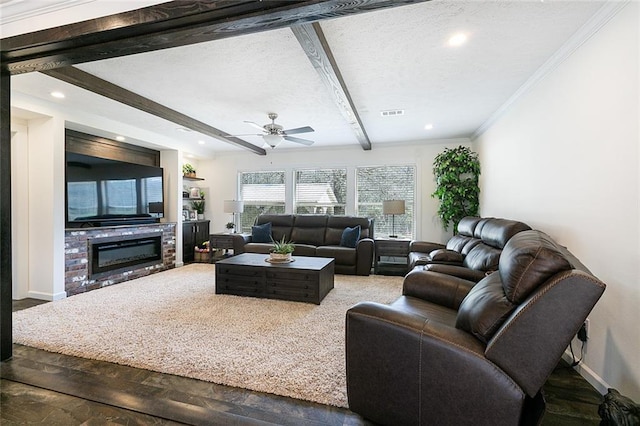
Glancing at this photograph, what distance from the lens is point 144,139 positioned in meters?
5.02

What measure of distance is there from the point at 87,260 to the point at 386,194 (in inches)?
207

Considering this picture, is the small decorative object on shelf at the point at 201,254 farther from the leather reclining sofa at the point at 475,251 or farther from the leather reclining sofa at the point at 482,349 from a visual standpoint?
the leather reclining sofa at the point at 482,349

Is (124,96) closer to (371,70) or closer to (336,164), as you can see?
(371,70)

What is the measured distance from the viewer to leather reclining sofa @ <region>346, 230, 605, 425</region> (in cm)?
116

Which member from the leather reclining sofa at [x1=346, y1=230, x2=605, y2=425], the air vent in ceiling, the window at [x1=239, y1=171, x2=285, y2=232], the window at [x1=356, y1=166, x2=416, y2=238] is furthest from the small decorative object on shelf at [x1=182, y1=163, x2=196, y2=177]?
the leather reclining sofa at [x1=346, y1=230, x2=605, y2=425]

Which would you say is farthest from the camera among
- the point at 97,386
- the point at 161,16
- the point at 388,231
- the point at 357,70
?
the point at 388,231

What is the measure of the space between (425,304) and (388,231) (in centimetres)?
398

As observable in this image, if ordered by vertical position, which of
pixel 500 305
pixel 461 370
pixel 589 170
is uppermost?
→ pixel 589 170

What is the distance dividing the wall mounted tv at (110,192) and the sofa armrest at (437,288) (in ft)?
15.3

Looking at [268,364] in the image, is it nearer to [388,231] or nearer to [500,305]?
[500,305]

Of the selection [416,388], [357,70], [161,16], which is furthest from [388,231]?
[161,16]

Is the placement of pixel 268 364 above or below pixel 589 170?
below

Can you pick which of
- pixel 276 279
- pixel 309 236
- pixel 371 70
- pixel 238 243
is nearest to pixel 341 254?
pixel 309 236

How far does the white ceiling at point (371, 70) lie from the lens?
2053 mm
